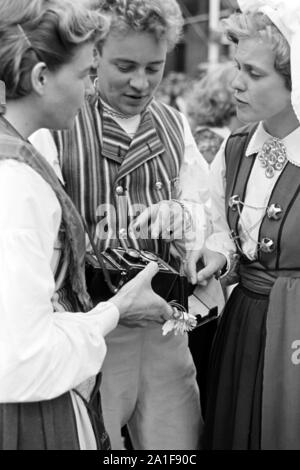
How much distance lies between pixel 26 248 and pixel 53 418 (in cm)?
39

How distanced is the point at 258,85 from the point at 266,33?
0.15 metres

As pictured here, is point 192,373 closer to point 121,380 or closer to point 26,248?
point 121,380

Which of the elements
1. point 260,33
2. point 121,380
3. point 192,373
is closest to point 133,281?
point 121,380

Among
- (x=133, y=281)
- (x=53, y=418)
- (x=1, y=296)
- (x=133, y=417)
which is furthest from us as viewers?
(x=133, y=417)

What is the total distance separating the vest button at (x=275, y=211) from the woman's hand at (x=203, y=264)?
213 mm

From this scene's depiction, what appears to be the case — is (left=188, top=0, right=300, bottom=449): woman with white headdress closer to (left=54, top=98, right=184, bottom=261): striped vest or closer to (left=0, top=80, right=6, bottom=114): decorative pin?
(left=54, top=98, right=184, bottom=261): striped vest

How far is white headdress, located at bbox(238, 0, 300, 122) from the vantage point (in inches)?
70.2

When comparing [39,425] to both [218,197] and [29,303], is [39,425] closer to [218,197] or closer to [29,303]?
[29,303]

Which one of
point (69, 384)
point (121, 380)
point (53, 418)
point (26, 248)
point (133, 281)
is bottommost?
point (121, 380)

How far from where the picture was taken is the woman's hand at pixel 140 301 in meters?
1.47

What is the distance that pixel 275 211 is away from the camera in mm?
1876

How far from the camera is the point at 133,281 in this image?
1527mm

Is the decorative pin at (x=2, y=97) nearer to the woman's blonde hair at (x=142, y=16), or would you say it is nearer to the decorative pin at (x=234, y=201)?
the woman's blonde hair at (x=142, y=16)

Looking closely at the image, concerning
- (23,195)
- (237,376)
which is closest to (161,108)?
(237,376)
